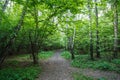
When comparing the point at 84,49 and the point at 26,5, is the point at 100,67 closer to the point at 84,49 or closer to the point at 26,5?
the point at 26,5

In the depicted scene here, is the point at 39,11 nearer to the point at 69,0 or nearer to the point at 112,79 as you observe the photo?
the point at 69,0

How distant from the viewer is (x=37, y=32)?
13.2m

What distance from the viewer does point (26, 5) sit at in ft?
Result: 24.1

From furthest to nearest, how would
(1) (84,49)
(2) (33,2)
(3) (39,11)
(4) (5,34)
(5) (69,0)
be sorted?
(1) (84,49) < (3) (39,11) < (4) (5,34) < (5) (69,0) < (2) (33,2)

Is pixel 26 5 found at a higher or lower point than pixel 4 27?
higher

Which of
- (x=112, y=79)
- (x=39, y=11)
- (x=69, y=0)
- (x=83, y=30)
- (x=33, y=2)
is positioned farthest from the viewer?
(x=83, y=30)

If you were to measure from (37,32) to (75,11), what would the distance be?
5870 mm

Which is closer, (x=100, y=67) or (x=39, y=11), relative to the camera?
(x=100, y=67)

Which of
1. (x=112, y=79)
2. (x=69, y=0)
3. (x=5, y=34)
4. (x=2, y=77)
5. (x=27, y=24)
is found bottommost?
(x=112, y=79)

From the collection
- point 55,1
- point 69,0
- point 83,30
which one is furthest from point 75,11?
point 83,30

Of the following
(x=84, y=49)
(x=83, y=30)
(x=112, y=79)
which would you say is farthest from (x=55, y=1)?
(x=84, y=49)

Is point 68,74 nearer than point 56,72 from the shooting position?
Yes

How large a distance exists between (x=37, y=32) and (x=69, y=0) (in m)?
6.21

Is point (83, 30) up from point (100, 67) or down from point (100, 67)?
up
